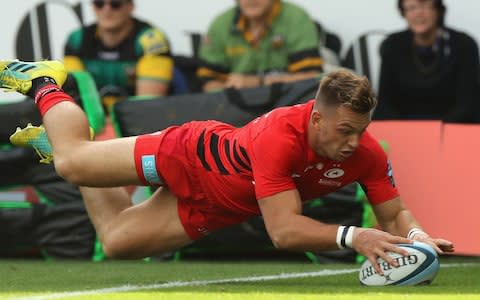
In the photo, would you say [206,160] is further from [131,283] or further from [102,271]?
[102,271]

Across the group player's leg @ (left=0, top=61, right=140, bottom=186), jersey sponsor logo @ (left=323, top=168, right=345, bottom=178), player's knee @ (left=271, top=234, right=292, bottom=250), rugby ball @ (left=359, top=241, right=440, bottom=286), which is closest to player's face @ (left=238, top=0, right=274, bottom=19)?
player's leg @ (left=0, top=61, right=140, bottom=186)

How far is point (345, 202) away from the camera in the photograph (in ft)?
31.8

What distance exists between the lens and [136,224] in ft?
26.9

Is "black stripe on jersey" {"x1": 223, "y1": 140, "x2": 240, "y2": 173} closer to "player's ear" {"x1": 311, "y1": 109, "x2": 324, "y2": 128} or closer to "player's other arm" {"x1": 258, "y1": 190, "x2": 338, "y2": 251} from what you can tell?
"player's other arm" {"x1": 258, "y1": 190, "x2": 338, "y2": 251}

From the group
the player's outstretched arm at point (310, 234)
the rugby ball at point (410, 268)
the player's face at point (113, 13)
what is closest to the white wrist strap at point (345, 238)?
the player's outstretched arm at point (310, 234)

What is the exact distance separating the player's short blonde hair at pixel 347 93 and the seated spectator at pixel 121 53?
3970 mm

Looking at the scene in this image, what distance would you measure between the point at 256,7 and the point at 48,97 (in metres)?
3.17

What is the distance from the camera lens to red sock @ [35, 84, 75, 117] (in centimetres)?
798

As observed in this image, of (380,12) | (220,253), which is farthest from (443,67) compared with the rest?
(220,253)

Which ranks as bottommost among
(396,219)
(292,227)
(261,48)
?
(396,219)

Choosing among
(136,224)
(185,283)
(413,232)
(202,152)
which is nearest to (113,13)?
(136,224)

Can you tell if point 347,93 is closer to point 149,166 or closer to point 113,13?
point 149,166

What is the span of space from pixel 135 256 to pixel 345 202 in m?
2.05

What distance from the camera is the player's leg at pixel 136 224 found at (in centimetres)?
807
